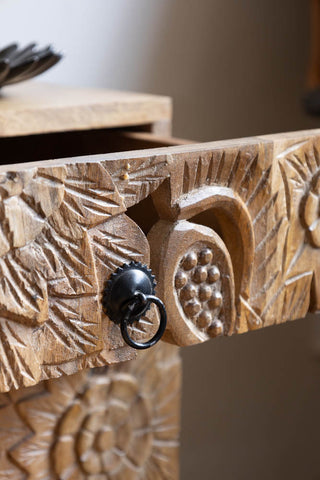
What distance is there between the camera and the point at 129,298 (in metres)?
0.58

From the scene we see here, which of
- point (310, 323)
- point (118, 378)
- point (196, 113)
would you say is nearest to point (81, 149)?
point (118, 378)

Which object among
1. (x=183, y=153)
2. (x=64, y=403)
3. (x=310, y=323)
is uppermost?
(x=183, y=153)

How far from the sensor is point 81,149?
90 centimetres

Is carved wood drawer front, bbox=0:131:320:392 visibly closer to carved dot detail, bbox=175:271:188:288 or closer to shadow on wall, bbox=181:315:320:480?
carved dot detail, bbox=175:271:188:288

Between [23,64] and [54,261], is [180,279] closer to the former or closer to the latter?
[54,261]

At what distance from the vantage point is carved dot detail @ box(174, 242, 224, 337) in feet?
2.05

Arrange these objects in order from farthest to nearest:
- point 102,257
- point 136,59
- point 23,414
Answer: point 136,59 < point 23,414 < point 102,257

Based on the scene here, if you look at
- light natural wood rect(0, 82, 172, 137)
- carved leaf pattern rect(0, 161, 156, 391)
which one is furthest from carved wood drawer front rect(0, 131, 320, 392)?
light natural wood rect(0, 82, 172, 137)

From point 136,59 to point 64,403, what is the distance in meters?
0.66

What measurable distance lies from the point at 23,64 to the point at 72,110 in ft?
0.23

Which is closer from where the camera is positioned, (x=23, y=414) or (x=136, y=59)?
(x=23, y=414)

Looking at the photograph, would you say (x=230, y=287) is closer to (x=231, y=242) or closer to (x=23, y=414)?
(x=231, y=242)

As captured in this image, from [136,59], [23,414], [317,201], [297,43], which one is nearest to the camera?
[317,201]

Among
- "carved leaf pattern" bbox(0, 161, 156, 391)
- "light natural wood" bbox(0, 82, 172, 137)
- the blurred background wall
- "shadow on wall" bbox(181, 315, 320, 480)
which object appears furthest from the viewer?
"shadow on wall" bbox(181, 315, 320, 480)
